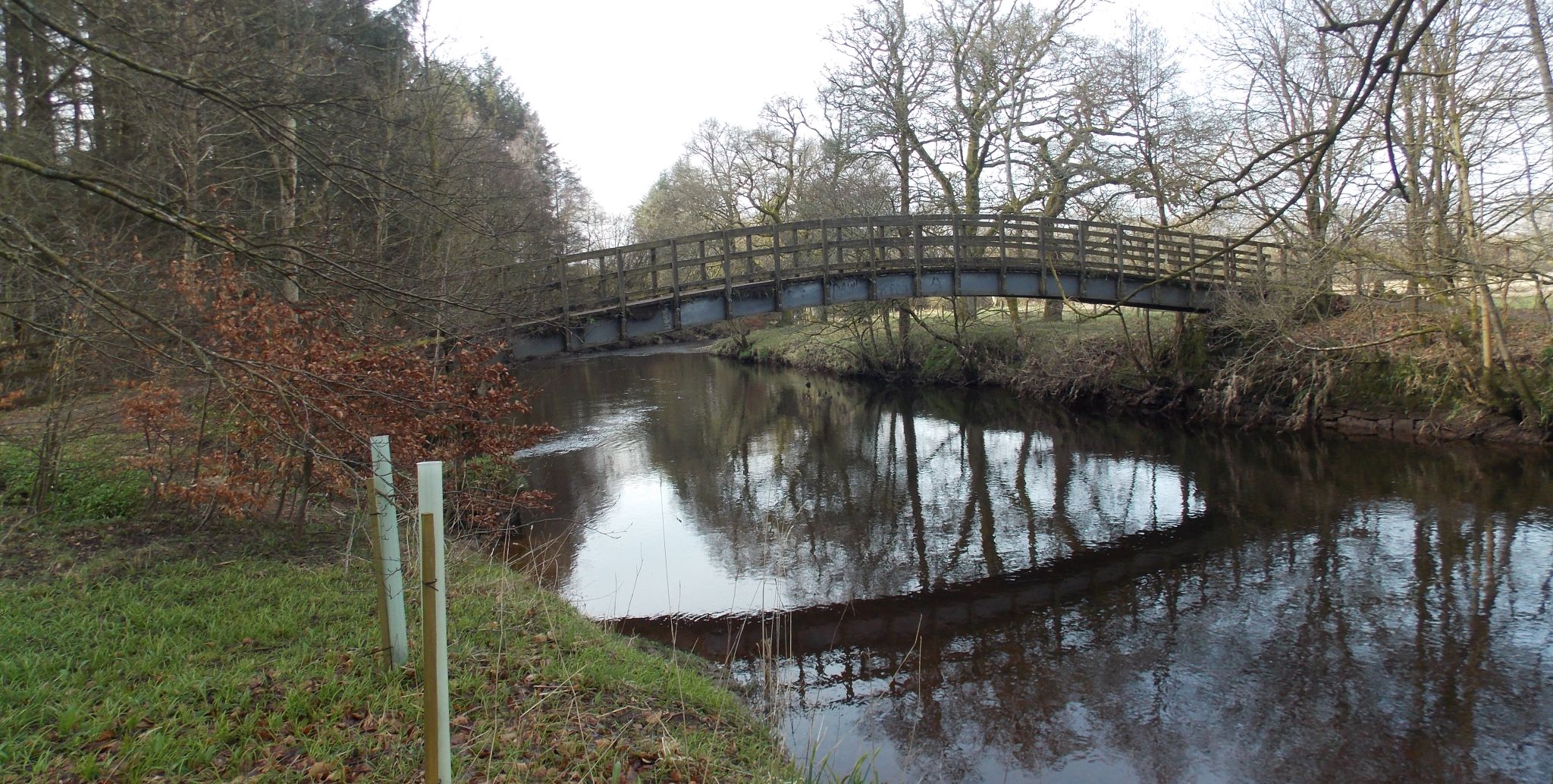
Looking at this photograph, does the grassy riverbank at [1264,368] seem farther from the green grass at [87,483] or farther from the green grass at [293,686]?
the green grass at [87,483]

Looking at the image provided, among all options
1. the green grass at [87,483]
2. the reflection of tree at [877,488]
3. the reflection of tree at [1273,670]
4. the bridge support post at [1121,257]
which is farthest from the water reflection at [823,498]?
the green grass at [87,483]

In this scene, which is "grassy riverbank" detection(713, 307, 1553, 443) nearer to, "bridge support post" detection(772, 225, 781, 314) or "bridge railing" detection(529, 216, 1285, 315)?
"bridge railing" detection(529, 216, 1285, 315)

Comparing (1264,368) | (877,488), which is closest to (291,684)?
(877,488)

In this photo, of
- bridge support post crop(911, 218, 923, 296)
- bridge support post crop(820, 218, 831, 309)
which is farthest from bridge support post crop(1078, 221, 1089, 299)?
bridge support post crop(820, 218, 831, 309)

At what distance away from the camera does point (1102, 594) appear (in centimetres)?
998

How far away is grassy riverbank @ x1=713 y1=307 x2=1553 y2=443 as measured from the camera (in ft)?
47.9

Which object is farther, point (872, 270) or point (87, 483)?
point (872, 270)

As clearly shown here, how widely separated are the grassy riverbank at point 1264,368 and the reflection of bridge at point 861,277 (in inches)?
62.5

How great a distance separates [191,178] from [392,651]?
8536 mm

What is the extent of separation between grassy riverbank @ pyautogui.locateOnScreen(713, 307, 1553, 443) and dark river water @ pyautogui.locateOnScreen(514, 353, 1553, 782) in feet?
2.64

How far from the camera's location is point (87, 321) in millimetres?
7934

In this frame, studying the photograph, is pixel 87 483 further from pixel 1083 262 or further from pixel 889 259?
pixel 1083 262

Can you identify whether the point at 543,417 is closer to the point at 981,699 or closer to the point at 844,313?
the point at 844,313

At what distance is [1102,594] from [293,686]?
8121 millimetres
